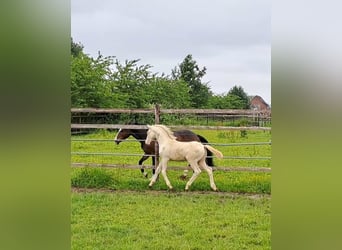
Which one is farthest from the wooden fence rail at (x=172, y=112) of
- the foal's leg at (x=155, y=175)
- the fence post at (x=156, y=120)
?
the foal's leg at (x=155, y=175)

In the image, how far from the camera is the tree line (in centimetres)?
267

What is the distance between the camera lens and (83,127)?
10.8 ft

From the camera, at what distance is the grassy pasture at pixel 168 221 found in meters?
2.30

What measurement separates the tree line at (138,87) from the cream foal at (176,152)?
0.22m

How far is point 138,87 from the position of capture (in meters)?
3.16

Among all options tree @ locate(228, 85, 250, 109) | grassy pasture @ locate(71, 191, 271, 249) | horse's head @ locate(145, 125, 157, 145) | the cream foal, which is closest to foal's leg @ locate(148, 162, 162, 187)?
the cream foal

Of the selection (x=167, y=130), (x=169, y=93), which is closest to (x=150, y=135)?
(x=167, y=130)

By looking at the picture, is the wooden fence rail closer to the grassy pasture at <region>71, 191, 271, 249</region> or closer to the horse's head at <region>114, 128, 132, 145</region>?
the horse's head at <region>114, 128, 132, 145</region>
